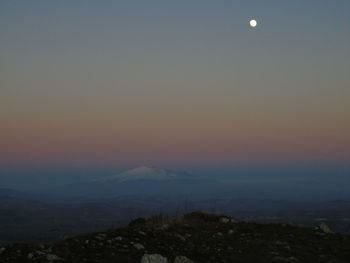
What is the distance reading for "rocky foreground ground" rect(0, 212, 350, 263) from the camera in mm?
11453

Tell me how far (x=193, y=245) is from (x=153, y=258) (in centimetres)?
241

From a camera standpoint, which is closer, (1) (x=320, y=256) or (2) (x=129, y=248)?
(2) (x=129, y=248)

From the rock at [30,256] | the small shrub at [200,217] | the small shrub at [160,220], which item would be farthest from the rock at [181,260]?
the small shrub at [200,217]

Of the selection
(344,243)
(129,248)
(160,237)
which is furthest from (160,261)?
(344,243)

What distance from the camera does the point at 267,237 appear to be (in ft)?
52.0

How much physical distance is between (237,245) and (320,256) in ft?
8.01

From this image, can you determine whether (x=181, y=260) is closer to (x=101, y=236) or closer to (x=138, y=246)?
(x=138, y=246)

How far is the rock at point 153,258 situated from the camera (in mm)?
11349

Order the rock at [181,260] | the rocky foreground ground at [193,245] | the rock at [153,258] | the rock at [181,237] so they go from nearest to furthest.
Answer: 1. the rock at [153,258]
2. the rocky foreground ground at [193,245]
3. the rock at [181,260]
4. the rock at [181,237]

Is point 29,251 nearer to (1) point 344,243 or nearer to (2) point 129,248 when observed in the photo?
(2) point 129,248

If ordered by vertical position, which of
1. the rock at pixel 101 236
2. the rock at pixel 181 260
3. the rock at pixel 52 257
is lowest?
the rock at pixel 181 260

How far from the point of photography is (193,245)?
1362 centimetres

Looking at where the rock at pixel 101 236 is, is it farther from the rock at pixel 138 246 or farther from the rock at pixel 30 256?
the rock at pixel 30 256

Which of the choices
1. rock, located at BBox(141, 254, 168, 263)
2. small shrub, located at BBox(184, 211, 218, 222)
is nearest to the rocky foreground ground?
rock, located at BBox(141, 254, 168, 263)
